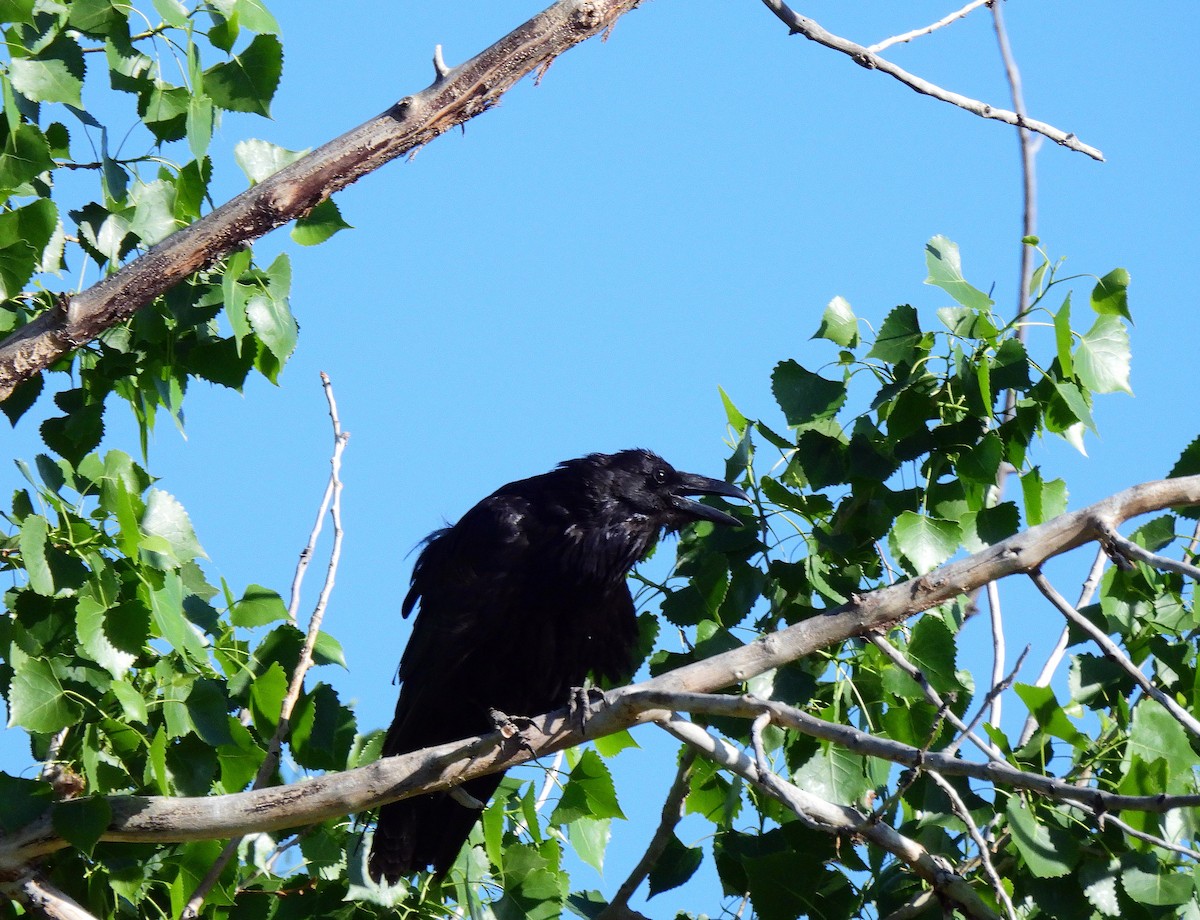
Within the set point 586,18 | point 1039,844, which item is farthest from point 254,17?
point 1039,844

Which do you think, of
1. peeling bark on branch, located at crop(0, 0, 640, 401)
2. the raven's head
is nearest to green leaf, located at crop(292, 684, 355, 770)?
peeling bark on branch, located at crop(0, 0, 640, 401)

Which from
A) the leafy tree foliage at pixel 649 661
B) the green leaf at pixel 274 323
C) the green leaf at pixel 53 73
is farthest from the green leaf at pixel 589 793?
the green leaf at pixel 53 73

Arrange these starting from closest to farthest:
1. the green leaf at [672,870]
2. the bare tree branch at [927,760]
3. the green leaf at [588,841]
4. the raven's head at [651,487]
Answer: the bare tree branch at [927,760] < the green leaf at [672,870] < the green leaf at [588,841] < the raven's head at [651,487]

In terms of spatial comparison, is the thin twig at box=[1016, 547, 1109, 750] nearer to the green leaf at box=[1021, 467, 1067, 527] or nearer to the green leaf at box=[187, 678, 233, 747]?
the green leaf at box=[1021, 467, 1067, 527]

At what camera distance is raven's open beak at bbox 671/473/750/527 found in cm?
458

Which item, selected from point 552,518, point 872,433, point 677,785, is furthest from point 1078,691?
point 552,518

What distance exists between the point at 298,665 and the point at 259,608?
8.3 inches

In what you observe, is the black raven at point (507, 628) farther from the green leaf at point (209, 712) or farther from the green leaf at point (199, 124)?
the green leaf at point (199, 124)

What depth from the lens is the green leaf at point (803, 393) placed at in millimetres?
3861

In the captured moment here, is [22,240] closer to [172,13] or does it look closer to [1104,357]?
[172,13]

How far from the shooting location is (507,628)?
462 centimetres

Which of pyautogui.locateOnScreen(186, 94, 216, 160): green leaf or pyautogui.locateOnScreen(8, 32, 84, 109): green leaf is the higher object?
pyautogui.locateOnScreen(8, 32, 84, 109): green leaf

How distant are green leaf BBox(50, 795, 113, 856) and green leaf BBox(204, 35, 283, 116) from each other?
2.01 m

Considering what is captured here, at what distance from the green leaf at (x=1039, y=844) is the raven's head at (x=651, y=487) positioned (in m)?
1.75
